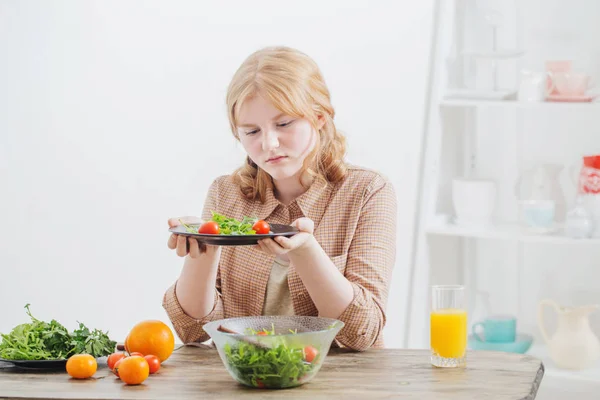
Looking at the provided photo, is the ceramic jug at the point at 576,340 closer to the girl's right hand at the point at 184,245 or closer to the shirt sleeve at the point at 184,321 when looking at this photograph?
the shirt sleeve at the point at 184,321

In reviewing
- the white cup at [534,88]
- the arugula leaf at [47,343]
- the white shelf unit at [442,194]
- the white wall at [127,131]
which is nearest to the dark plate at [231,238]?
the arugula leaf at [47,343]

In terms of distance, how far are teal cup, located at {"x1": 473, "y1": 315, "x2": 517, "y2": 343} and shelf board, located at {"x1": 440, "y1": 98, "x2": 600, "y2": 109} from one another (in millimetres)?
722

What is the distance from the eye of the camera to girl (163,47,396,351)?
2027 mm

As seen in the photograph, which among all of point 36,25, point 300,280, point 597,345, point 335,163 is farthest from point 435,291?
point 36,25

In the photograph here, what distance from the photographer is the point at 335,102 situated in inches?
150

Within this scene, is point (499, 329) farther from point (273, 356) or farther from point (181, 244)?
point (273, 356)

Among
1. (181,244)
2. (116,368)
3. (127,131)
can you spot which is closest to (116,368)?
(116,368)

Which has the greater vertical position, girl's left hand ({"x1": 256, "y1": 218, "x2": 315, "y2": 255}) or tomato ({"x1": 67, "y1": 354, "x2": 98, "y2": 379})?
girl's left hand ({"x1": 256, "y1": 218, "x2": 315, "y2": 255})

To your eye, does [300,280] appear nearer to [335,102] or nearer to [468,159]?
[468,159]

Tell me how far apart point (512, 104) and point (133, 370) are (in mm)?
1780

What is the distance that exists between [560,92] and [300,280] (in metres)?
1.31

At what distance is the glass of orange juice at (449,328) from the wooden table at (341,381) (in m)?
0.03

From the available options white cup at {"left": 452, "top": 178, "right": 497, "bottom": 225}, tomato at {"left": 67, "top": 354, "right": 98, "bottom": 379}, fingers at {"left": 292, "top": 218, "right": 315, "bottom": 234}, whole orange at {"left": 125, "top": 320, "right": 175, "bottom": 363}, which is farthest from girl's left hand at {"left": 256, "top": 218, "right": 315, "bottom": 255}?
white cup at {"left": 452, "top": 178, "right": 497, "bottom": 225}

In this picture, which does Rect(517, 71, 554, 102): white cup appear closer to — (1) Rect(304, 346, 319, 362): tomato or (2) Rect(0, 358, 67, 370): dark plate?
(1) Rect(304, 346, 319, 362): tomato
